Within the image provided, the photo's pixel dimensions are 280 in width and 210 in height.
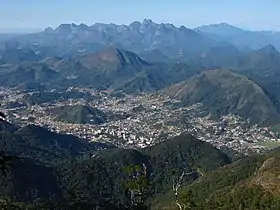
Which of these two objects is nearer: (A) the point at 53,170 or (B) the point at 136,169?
(B) the point at 136,169

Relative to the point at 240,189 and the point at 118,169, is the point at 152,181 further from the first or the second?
the point at 240,189

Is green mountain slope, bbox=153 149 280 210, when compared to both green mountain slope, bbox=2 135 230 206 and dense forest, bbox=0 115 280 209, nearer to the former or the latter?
dense forest, bbox=0 115 280 209

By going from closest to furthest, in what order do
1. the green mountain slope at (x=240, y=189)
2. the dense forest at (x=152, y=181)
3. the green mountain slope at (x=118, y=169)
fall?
1. the green mountain slope at (x=240, y=189)
2. the dense forest at (x=152, y=181)
3. the green mountain slope at (x=118, y=169)

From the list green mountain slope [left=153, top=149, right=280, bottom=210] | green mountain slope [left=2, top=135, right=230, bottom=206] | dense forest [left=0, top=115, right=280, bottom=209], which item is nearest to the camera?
green mountain slope [left=153, top=149, right=280, bottom=210]

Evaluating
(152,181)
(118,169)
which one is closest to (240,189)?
(152,181)

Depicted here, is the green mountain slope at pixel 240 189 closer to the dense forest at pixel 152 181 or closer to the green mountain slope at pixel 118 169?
the dense forest at pixel 152 181

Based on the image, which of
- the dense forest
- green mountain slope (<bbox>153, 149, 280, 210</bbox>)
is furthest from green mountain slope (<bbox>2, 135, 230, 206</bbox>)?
green mountain slope (<bbox>153, 149, 280, 210</bbox>)

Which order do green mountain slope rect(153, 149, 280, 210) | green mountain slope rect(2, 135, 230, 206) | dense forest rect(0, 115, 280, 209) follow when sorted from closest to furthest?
green mountain slope rect(153, 149, 280, 210)
dense forest rect(0, 115, 280, 209)
green mountain slope rect(2, 135, 230, 206)

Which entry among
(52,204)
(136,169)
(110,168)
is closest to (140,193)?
(136,169)

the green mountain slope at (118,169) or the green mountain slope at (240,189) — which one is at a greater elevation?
the green mountain slope at (240,189)

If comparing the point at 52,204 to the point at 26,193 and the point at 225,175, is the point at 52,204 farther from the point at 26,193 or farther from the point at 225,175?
the point at 225,175

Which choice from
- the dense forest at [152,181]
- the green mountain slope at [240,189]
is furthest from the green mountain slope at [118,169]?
the green mountain slope at [240,189]
